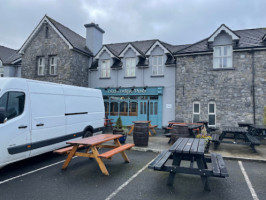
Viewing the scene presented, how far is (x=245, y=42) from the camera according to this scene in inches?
550

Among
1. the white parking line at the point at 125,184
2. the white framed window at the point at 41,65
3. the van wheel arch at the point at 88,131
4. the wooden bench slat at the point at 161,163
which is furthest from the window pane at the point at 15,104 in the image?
the white framed window at the point at 41,65

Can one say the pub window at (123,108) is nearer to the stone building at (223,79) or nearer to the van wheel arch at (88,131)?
the stone building at (223,79)

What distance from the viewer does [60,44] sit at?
56.9ft

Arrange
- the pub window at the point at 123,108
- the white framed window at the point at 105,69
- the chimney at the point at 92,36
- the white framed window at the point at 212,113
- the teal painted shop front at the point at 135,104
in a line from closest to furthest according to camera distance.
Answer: the white framed window at the point at 212,113
the teal painted shop front at the point at 135,104
the pub window at the point at 123,108
the white framed window at the point at 105,69
the chimney at the point at 92,36

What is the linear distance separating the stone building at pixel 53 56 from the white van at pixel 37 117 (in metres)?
9.26

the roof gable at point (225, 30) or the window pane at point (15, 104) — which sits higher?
the roof gable at point (225, 30)

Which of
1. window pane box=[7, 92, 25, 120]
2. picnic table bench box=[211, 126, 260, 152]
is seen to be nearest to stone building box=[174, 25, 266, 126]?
picnic table bench box=[211, 126, 260, 152]

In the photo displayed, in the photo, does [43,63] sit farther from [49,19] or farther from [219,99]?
[219,99]

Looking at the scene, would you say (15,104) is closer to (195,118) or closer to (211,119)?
(195,118)

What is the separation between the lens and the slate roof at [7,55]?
2134 centimetres

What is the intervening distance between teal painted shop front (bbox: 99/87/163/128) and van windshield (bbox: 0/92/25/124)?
1150 cm

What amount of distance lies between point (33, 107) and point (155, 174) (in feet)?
13.5

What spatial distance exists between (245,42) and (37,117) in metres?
14.1

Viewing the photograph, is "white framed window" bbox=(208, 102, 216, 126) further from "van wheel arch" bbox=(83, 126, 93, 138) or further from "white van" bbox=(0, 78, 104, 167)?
"white van" bbox=(0, 78, 104, 167)
